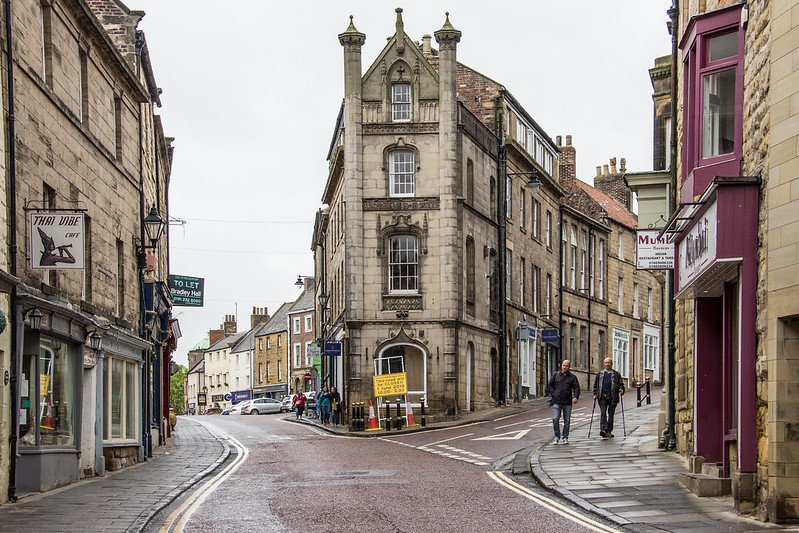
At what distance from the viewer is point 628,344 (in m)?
61.8

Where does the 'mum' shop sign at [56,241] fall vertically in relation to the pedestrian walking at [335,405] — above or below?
above

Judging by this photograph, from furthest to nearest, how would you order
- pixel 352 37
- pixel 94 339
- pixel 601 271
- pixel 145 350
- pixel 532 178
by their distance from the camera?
pixel 601 271 → pixel 532 178 → pixel 352 37 → pixel 145 350 → pixel 94 339

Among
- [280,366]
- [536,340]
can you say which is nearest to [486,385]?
[536,340]

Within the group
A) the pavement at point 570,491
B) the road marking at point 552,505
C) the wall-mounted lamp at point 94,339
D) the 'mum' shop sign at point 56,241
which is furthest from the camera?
the wall-mounted lamp at point 94,339

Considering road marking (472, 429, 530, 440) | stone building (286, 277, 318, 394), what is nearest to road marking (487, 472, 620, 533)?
road marking (472, 429, 530, 440)

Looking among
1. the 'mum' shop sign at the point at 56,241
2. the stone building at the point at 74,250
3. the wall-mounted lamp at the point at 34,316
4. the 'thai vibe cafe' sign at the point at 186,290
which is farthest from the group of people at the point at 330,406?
the 'mum' shop sign at the point at 56,241

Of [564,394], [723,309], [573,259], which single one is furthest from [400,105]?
[723,309]

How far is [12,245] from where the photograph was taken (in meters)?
14.9

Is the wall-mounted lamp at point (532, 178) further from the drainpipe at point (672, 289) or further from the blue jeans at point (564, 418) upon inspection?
the drainpipe at point (672, 289)

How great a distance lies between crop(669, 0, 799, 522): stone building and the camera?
11219mm

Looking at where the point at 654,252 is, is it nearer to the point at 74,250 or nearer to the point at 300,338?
the point at 74,250

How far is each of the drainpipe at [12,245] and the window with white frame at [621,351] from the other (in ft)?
155

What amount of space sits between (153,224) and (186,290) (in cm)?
952

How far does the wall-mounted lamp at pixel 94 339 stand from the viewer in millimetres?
18869
